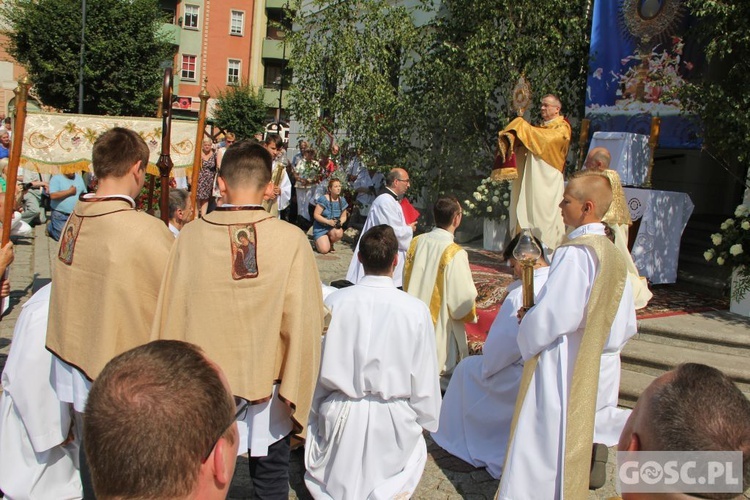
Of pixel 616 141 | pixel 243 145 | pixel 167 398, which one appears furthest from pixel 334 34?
pixel 167 398

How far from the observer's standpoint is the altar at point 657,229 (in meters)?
8.27

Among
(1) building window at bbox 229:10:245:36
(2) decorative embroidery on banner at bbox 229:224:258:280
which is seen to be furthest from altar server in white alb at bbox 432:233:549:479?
(1) building window at bbox 229:10:245:36

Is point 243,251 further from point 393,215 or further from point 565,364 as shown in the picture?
point 393,215

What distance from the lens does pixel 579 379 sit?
367 cm

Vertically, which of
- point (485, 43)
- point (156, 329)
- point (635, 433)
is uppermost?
point (485, 43)

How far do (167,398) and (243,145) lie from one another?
1.96m

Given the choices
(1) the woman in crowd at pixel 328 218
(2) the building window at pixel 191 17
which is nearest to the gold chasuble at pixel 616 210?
(1) the woman in crowd at pixel 328 218

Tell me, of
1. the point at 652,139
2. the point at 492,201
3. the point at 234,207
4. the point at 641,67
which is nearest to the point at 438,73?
the point at 492,201

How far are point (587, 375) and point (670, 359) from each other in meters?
2.71

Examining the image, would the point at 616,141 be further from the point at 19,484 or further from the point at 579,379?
the point at 19,484

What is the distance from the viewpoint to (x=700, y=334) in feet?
21.1

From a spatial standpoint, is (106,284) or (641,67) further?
(641,67)

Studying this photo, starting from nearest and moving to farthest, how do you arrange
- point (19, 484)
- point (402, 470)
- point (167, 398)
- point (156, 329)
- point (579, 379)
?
point (167, 398) < point (156, 329) < point (19, 484) < point (579, 379) < point (402, 470)

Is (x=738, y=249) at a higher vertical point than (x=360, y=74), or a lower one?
lower
